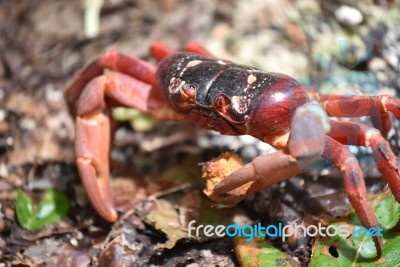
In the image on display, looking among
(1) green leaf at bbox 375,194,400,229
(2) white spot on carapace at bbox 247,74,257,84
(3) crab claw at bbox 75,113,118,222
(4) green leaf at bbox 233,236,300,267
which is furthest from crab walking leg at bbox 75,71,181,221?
(1) green leaf at bbox 375,194,400,229

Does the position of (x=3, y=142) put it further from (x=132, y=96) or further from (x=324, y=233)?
(x=324, y=233)

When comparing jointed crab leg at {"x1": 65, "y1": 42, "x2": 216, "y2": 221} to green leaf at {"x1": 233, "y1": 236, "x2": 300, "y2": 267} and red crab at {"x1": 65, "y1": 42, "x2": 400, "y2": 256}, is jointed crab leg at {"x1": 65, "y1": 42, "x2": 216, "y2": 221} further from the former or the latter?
green leaf at {"x1": 233, "y1": 236, "x2": 300, "y2": 267}

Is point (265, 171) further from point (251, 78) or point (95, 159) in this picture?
point (95, 159)

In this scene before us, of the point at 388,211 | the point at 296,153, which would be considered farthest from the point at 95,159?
the point at 388,211

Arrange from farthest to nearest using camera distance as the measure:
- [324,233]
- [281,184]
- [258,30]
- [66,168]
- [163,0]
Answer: [163,0], [258,30], [66,168], [281,184], [324,233]

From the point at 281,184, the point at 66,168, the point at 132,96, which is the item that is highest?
the point at 132,96

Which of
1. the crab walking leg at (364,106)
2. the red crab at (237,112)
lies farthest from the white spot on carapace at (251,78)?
the crab walking leg at (364,106)

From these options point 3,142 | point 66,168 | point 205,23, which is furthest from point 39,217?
point 205,23
